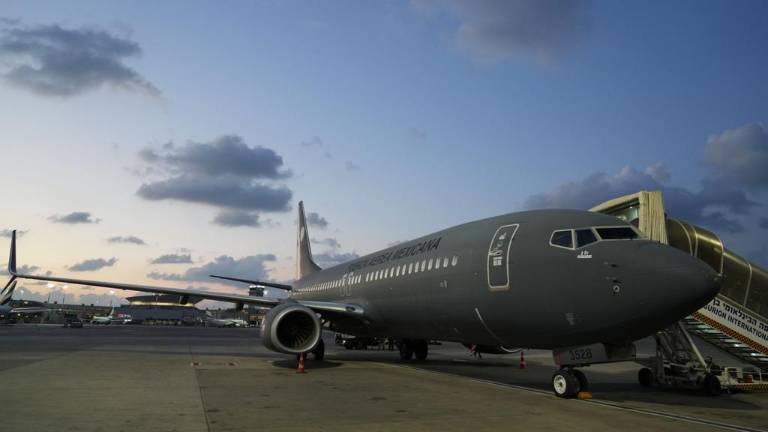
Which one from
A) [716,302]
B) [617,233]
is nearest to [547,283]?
[617,233]

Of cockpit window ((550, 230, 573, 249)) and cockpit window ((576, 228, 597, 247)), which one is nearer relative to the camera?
cockpit window ((576, 228, 597, 247))

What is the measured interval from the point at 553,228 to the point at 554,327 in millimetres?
1857

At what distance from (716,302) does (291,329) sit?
11367 mm

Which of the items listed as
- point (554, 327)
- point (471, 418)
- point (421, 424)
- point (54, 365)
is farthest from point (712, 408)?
point (54, 365)

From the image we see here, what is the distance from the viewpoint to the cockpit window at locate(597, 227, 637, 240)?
30.7ft

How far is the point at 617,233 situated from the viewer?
9.42 meters

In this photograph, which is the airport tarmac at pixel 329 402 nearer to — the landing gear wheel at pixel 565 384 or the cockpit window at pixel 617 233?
the landing gear wheel at pixel 565 384

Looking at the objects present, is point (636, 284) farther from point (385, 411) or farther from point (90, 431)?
point (90, 431)

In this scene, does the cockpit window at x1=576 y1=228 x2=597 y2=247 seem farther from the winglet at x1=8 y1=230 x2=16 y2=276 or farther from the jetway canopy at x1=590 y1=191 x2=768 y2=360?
the winglet at x1=8 y1=230 x2=16 y2=276

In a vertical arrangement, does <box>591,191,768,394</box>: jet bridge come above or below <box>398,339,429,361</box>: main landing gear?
above

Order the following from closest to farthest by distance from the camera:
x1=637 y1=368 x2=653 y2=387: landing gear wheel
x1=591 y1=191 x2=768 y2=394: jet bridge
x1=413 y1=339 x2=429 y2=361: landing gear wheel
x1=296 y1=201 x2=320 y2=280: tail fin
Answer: x1=591 y1=191 x2=768 y2=394: jet bridge < x1=637 y1=368 x2=653 y2=387: landing gear wheel < x1=413 y1=339 x2=429 y2=361: landing gear wheel < x1=296 y1=201 x2=320 y2=280: tail fin

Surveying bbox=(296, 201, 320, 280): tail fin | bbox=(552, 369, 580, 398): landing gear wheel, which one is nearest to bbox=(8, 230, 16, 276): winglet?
bbox=(296, 201, 320, 280): tail fin

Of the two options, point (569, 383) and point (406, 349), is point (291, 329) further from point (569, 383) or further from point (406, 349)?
point (569, 383)

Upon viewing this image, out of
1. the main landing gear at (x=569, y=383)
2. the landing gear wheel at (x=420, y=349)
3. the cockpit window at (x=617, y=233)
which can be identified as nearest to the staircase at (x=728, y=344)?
the main landing gear at (x=569, y=383)
